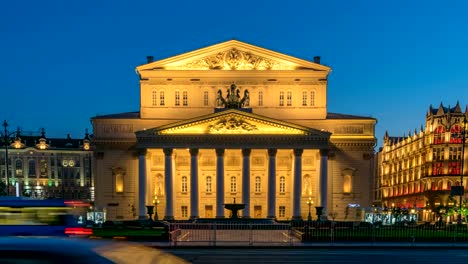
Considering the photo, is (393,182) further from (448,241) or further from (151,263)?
(151,263)

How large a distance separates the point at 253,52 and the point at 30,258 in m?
72.8

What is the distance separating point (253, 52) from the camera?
257ft

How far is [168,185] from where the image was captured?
240 ft

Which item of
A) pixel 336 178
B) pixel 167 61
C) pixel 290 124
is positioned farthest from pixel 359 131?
pixel 167 61

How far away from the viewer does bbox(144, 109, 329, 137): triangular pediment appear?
236 ft

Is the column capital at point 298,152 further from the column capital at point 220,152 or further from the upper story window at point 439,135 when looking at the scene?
the upper story window at point 439,135

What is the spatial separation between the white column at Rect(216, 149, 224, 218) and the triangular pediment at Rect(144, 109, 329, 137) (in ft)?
9.08

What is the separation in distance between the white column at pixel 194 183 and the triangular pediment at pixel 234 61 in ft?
39.2

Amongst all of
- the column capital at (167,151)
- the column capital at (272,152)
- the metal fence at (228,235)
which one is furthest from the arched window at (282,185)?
the metal fence at (228,235)

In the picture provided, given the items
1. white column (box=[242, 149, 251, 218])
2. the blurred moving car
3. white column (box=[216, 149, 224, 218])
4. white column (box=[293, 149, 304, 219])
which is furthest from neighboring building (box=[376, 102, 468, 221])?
the blurred moving car

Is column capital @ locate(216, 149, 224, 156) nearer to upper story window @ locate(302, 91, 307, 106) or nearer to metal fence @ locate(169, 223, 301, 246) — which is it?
upper story window @ locate(302, 91, 307, 106)

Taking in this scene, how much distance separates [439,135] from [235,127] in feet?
185

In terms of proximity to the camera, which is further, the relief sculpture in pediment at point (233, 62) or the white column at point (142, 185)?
the relief sculpture in pediment at point (233, 62)

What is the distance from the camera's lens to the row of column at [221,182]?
240ft
